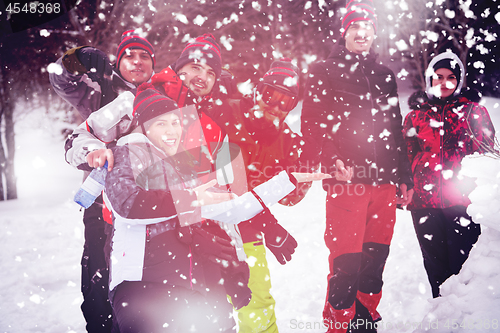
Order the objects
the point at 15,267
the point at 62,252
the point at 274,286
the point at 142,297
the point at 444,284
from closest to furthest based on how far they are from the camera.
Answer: the point at 142,297
the point at 444,284
the point at 274,286
the point at 15,267
the point at 62,252

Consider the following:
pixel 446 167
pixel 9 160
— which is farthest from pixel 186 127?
pixel 9 160

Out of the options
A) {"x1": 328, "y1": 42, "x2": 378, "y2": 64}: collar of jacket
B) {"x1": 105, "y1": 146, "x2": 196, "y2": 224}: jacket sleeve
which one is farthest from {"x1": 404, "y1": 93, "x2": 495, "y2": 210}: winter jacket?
{"x1": 105, "y1": 146, "x2": 196, "y2": 224}: jacket sleeve

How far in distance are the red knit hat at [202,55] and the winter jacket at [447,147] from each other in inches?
84.9

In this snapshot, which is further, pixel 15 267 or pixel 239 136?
pixel 15 267

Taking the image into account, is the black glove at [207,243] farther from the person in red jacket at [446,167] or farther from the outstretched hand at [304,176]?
the person in red jacket at [446,167]

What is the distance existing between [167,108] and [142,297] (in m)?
1.04

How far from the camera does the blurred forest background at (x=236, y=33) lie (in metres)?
7.49

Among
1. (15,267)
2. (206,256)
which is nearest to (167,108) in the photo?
(206,256)

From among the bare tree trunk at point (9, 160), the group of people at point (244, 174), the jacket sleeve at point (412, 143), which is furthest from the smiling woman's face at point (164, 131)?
the bare tree trunk at point (9, 160)

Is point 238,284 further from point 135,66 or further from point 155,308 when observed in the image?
point 135,66

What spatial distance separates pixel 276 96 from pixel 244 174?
0.65 meters

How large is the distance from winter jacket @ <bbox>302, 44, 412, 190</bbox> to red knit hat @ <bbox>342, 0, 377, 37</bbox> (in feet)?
0.72

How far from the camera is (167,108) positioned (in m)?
1.81

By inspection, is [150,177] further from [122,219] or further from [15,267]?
[15,267]
